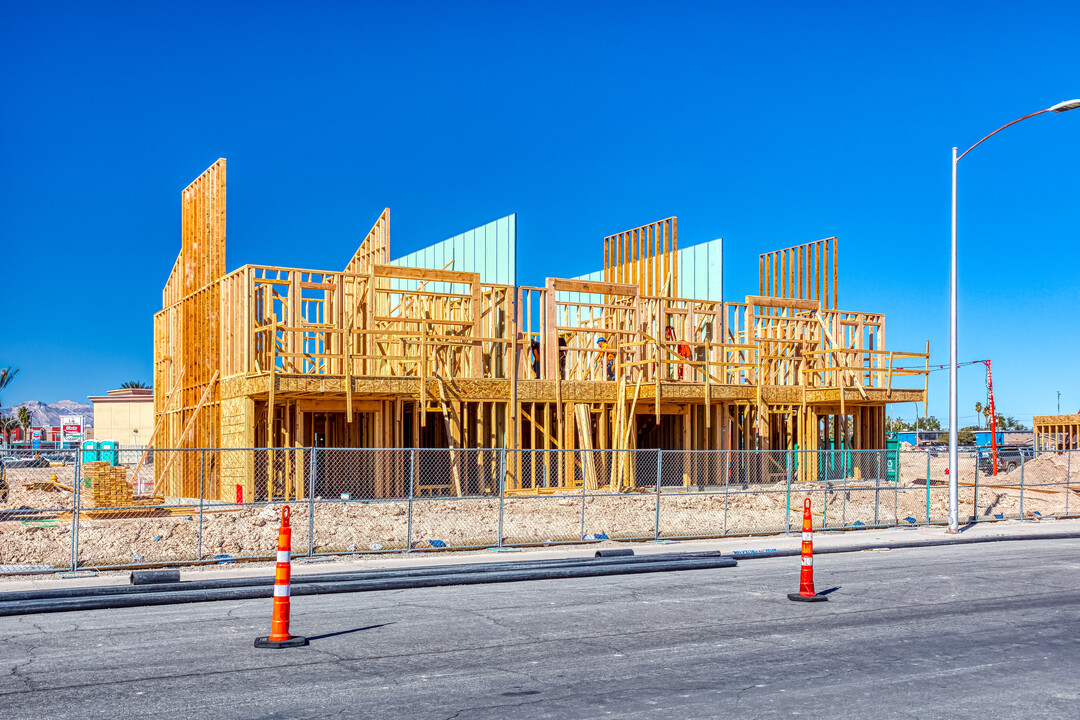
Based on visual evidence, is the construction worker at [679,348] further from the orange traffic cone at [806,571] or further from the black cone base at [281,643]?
the black cone base at [281,643]

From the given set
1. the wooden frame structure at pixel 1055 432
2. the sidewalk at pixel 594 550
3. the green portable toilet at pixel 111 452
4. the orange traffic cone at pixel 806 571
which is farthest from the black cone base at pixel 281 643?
the wooden frame structure at pixel 1055 432

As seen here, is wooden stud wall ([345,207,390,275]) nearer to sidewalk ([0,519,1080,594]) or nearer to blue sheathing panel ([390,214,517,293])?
blue sheathing panel ([390,214,517,293])

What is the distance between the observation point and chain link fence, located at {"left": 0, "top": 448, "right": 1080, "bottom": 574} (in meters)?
16.8

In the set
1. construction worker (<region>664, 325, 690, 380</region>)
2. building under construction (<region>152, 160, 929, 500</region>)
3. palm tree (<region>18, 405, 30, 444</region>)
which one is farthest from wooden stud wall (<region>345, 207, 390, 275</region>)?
palm tree (<region>18, 405, 30, 444</region>)

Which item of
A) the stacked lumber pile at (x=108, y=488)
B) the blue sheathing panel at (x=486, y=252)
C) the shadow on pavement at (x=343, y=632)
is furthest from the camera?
the blue sheathing panel at (x=486, y=252)

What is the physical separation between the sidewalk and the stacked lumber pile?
8401 millimetres

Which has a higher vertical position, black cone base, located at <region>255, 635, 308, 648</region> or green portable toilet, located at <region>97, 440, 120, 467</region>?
green portable toilet, located at <region>97, 440, 120, 467</region>

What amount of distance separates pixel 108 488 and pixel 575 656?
17.3 m

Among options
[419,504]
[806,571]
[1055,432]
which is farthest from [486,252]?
[1055,432]

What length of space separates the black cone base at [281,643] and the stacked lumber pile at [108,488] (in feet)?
49.3

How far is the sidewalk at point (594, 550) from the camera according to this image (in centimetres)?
1403

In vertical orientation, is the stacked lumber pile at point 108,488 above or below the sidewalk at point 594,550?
above

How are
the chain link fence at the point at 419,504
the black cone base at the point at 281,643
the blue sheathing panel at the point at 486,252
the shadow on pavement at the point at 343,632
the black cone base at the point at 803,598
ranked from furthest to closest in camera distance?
the blue sheathing panel at the point at 486,252
the chain link fence at the point at 419,504
the black cone base at the point at 803,598
the shadow on pavement at the point at 343,632
the black cone base at the point at 281,643

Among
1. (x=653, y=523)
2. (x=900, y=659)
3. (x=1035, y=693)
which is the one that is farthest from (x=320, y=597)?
(x=653, y=523)
